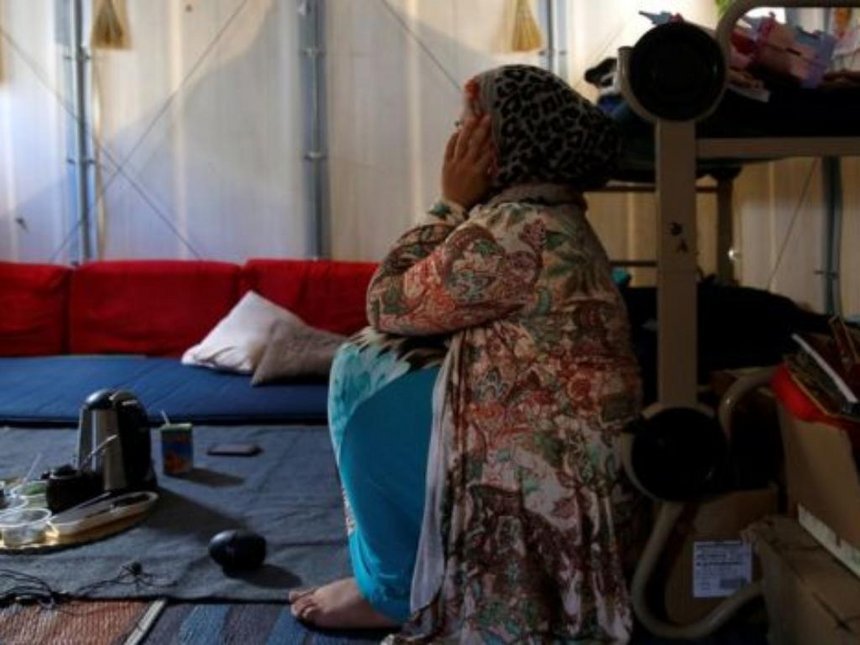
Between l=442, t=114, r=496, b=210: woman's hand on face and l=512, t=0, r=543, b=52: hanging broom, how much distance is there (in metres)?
2.26

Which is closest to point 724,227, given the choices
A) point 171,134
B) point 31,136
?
point 171,134

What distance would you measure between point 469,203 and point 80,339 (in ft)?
8.56

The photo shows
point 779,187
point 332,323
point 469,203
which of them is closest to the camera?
point 469,203

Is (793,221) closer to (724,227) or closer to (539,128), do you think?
(724,227)

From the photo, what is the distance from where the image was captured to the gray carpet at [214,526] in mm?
1624

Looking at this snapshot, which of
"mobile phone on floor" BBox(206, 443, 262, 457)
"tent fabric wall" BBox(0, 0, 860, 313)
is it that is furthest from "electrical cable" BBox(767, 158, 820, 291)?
"mobile phone on floor" BBox(206, 443, 262, 457)

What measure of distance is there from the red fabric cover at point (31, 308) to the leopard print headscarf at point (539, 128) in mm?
2674

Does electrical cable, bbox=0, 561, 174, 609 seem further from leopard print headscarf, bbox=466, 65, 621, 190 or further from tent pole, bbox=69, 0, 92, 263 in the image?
tent pole, bbox=69, 0, 92, 263

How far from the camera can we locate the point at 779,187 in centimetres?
288

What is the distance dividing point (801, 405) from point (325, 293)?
2.43 meters

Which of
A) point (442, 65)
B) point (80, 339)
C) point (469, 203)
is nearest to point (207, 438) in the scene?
point (80, 339)

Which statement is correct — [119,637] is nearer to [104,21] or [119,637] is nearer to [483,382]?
[483,382]

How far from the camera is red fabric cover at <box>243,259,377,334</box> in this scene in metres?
3.41

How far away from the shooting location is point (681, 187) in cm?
120
